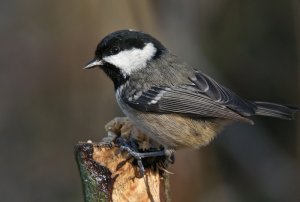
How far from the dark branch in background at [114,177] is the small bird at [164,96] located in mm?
622

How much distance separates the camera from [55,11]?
558 centimetres

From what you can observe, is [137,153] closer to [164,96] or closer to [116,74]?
[164,96]

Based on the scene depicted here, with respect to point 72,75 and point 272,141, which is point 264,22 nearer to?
point 272,141

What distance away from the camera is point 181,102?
131 inches

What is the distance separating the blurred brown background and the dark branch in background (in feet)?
6.83

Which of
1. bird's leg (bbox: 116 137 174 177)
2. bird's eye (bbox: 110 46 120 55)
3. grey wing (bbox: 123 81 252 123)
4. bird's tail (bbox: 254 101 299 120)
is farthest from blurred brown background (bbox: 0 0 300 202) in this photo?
bird's leg (bbox: 116 137 174 177)

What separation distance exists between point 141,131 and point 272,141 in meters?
2.24

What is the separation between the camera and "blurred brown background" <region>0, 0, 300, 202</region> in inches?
198

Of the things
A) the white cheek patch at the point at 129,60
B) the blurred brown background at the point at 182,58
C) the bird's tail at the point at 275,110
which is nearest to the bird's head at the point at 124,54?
the white cheek patch at the point at 129,60

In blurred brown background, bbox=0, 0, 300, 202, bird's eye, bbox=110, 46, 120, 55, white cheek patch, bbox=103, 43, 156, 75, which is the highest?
bird's eye, bbox=110, 46, 120, 55

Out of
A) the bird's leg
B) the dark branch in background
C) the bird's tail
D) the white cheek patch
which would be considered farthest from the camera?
the bird's tail

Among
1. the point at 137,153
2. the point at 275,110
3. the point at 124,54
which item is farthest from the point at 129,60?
the point at 275,110

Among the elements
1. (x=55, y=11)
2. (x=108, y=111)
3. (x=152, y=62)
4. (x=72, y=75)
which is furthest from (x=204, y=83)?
→ (x=55, y=11)

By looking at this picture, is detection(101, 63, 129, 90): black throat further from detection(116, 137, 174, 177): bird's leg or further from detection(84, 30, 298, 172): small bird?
detection(116, 137, 174, 177): bird's leg
